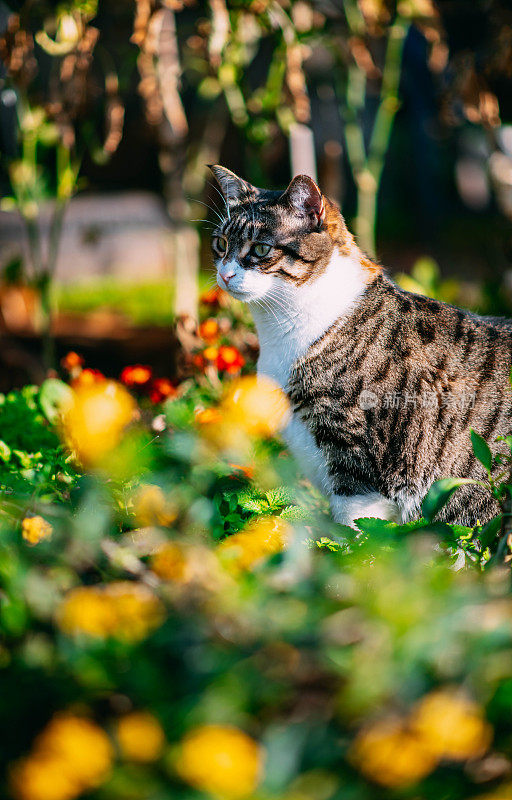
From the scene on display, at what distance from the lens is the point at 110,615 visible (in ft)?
3.24

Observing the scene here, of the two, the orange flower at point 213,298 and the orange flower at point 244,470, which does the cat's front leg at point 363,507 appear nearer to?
the orange flower at point 244,470

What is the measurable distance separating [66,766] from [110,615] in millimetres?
219

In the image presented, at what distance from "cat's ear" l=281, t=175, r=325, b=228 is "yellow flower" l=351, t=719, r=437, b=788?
4.82 feet

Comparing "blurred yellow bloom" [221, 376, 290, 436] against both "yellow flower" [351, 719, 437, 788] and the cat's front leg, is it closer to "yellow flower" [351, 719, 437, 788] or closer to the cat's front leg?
the cat's front leg

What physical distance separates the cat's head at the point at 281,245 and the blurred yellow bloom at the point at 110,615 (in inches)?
45.9

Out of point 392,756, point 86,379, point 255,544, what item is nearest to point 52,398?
point 86,379

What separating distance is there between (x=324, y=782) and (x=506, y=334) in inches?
64.8

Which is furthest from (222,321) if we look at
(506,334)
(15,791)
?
(15,791)

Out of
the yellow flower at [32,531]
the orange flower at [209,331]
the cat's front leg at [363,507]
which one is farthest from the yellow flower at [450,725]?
the orange flower at [209,331]

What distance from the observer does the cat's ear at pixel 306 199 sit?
1.96 metres

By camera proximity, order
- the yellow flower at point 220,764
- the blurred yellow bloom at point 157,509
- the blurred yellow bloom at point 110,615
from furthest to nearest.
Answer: the blurred yellow bloom at point 157,509 < the blurred yellow bloom at point 110,615 < the yellow flower at point 220,764

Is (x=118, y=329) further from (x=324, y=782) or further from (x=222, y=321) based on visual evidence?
(x=324, y=782)

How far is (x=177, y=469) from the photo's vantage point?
163 centimetres

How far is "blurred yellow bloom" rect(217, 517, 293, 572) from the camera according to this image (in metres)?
1.21
